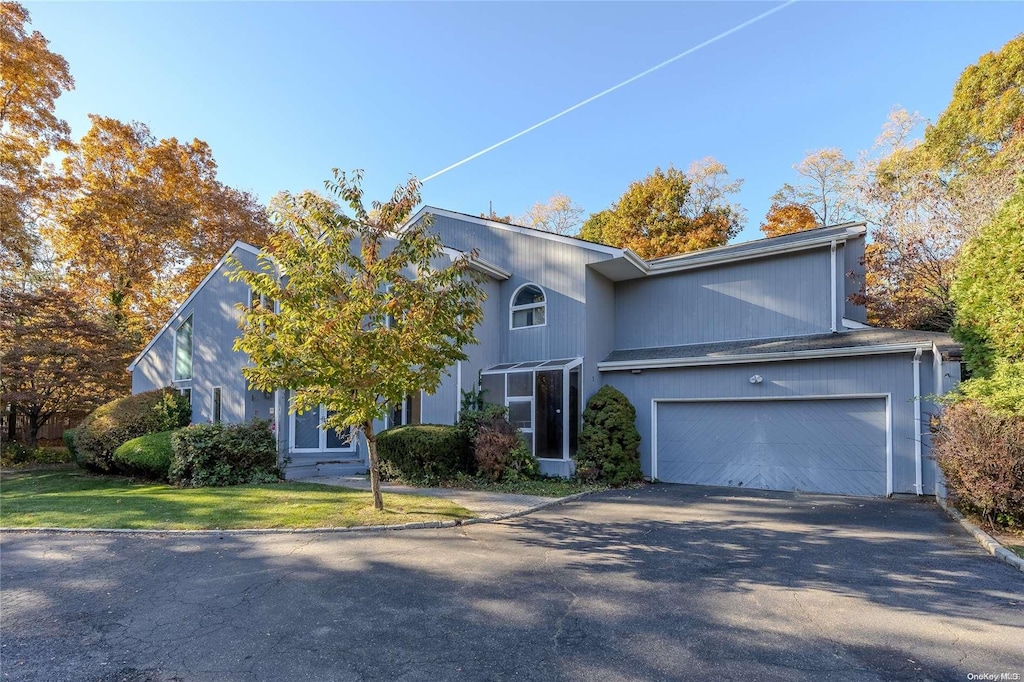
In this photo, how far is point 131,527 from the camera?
25.2 feet

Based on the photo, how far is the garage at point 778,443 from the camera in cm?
1037

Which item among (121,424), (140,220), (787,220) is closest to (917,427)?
(787,220)

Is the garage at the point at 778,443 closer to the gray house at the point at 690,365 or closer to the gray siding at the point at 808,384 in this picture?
the gray house at the point at 690,365

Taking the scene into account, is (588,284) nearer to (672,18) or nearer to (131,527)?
(672,18)

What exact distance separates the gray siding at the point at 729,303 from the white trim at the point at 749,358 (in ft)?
4.41

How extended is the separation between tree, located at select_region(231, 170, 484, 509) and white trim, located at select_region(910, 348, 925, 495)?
8515mm

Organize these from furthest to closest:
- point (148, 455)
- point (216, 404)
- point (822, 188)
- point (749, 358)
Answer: point (822, 188)
point (216, 404)
point (148, 455)
point (749, 358)

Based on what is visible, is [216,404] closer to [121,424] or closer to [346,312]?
[121,424]

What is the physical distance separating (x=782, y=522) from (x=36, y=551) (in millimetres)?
10522

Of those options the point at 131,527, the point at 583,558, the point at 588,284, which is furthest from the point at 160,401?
the point at 583,558

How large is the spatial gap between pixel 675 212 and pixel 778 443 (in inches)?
674

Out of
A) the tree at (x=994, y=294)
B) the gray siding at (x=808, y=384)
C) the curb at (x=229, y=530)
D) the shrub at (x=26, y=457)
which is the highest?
the tree at (x=994, y=294)

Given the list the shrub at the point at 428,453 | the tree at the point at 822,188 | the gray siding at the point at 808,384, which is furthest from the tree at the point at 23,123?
the tree at the point at 822,188

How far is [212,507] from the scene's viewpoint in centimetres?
904
